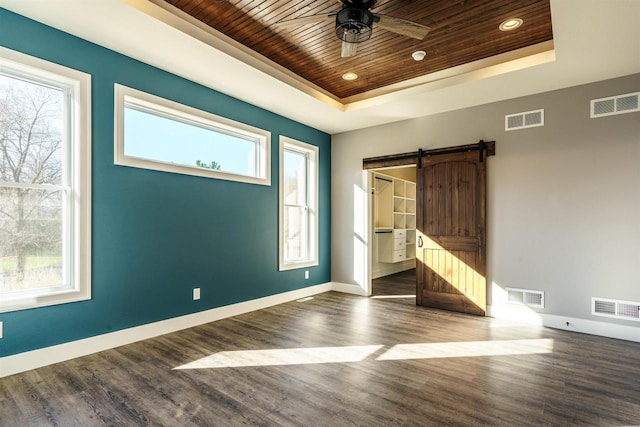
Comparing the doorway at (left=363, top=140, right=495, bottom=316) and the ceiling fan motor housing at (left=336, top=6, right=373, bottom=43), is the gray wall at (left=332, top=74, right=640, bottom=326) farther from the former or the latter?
the ceiling fan motor housing at (left=336, top=6, right=373, bottom=43)

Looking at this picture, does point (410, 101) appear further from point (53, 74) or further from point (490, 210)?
point (53, 74)

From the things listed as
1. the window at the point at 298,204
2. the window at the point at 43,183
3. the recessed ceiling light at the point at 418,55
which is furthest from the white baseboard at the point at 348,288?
the window at the point at 43,183

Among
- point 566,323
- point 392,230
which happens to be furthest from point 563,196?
point 392,230

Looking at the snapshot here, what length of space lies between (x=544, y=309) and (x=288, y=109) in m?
4.34

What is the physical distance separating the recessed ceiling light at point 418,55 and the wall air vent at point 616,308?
339cm

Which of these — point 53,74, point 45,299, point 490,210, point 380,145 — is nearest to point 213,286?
point 45,299

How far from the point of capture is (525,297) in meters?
4.18

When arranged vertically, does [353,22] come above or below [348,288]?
above

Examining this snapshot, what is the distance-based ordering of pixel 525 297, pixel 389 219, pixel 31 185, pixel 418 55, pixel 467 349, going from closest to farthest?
pixel 31 185 < pixel 467 349 < pixel 418 55 < pixel 525 297 < pixel 389 219

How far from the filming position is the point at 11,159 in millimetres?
2752

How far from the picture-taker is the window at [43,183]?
8.97ft

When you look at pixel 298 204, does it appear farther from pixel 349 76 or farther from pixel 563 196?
pixel 563 196

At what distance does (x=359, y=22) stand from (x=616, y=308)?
4.05 m

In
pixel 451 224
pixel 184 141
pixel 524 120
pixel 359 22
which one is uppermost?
pixel 359 22
